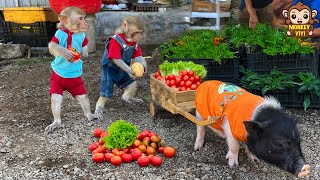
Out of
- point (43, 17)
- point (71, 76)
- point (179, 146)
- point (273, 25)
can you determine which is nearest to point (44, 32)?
point (43, 17)

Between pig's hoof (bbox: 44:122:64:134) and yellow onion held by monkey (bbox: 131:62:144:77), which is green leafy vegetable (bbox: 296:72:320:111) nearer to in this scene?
yellow onion held by monkey (bbox: 131:62:144:77)

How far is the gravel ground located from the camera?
14.5 ft

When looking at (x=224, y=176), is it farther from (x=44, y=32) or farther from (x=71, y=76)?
(x=44, y=32)

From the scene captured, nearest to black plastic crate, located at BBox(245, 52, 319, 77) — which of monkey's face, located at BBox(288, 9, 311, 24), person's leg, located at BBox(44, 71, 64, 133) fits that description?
monkey's face, located at BBox(288, 9, 311, 24)

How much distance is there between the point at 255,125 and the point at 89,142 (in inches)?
90.9

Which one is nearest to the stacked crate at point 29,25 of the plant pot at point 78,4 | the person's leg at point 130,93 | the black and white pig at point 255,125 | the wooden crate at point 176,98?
the plant pot at point 78,4

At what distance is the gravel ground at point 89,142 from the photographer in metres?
4.43

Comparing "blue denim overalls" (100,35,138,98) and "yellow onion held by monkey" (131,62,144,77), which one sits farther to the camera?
"blue denim overalls" (100,35,138,98)

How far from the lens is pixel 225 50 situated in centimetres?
623

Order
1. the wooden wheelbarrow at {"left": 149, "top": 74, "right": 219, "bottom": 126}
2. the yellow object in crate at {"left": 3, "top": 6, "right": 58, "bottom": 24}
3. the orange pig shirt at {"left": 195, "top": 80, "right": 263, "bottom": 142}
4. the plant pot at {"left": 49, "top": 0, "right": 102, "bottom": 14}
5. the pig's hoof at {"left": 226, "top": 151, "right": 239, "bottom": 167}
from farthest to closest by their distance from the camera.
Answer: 1. the yellow object in crate at {"left": 3, "top": 6, "right": 58, "bottom": 24}
2. the plant pot at {"left": 49, "top": 0, "right": 102, "bottom": 14}
3. the wooden wheelbarrow at {"left": 149, "top": 74, "right": 219, "bottom": 126}
4. the pig's hoof at {"left": 226, "top": 151, "right": 239, "bottom": 167}
5. the orange pig shirt at {"left": 195, "top": 80, "right": 263, "bottom": 142}

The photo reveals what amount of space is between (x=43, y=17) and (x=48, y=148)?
Answer: 17.7 ft

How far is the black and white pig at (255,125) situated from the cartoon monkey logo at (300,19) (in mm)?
Result: 2547

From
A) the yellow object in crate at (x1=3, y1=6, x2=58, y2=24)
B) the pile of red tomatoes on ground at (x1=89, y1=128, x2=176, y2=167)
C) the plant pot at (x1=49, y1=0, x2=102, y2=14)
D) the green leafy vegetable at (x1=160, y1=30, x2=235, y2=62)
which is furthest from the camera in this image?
the yellow object in crate at (x1=3, y1=6, x2=58, y2=24)

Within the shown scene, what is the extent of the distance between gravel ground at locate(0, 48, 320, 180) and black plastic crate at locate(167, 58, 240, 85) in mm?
873
